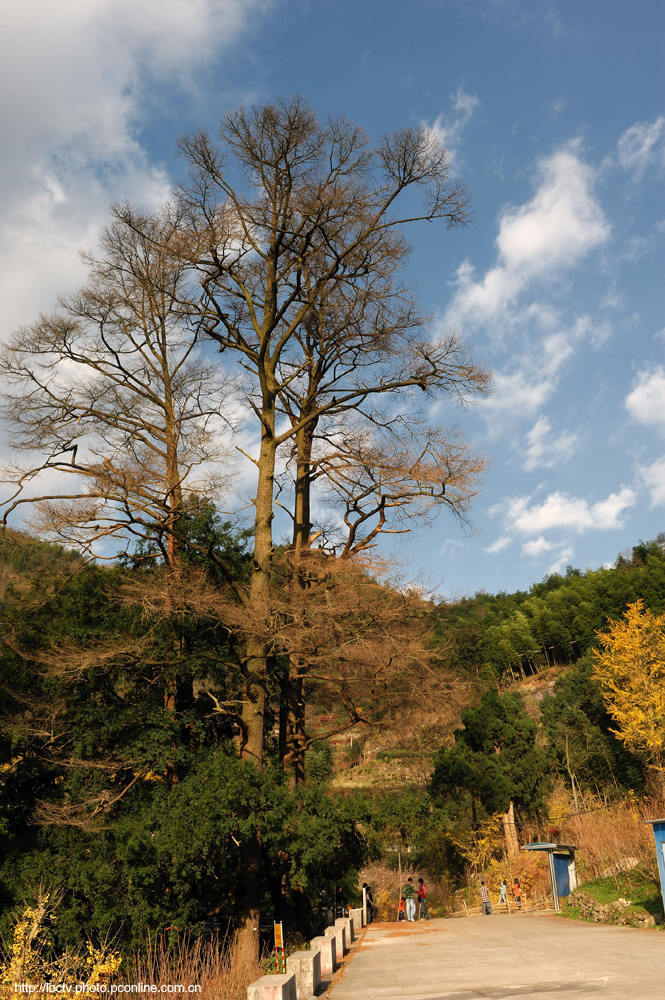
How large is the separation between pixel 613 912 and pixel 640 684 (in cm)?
1865

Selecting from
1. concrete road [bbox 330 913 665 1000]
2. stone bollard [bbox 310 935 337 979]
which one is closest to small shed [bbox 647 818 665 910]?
concrete road [bbox 330 913 665 1000]

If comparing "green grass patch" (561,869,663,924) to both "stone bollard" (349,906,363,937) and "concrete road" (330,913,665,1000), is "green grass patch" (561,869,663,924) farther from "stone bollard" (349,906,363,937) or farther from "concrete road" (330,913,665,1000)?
"stone bollard" (349,906,363,937)

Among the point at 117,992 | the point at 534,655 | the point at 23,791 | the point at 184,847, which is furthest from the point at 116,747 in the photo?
the point at 534,655

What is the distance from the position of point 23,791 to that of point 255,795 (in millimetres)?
7236

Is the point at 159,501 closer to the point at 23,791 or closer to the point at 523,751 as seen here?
the point at 23,791

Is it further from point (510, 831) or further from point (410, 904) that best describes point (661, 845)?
point (510, 831)

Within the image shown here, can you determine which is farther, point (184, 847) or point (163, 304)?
point (163, 304)

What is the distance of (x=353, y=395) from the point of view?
61.0 feet

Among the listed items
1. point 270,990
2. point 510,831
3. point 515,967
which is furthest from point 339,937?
point 510,831

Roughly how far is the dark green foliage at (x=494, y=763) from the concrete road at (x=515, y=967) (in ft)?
64.2

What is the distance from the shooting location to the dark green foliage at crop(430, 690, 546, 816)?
36.2 m

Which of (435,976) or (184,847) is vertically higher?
(184,847)

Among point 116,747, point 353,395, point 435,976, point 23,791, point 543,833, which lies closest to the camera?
point 435,976

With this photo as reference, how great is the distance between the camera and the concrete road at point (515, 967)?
837 centimetres
